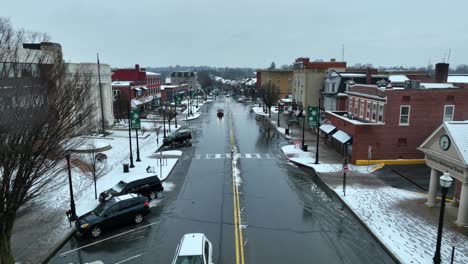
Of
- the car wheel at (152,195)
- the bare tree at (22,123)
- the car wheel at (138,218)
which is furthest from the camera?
the car wheel at (152,195)

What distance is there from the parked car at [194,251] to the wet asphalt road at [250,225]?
129cm

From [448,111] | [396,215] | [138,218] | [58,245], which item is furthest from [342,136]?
[58,245]

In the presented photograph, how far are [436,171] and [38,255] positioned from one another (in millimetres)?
20580

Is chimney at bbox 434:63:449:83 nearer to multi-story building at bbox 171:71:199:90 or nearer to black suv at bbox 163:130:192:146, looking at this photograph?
black suv at bbox 163:130:192:146

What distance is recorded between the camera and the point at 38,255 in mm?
14477

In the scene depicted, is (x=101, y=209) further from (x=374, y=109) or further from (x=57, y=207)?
(x=374, y=109)

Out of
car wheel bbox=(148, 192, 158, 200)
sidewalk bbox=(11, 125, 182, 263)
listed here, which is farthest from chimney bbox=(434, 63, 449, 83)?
car wheel bbox=(148, 192, 158, 200)

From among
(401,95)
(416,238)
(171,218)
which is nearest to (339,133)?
(401,95)

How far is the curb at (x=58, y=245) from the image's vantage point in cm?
1438

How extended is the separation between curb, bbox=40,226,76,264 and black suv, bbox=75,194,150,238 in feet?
1.77

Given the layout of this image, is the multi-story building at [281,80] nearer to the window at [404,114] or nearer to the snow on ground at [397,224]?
the window at [404,114]

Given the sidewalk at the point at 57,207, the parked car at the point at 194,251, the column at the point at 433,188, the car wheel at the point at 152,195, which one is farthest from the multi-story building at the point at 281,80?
the parked car at the point at 194,251

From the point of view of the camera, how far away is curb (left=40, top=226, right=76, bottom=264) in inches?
566

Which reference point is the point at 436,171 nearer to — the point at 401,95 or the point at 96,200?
the point at 401,95
